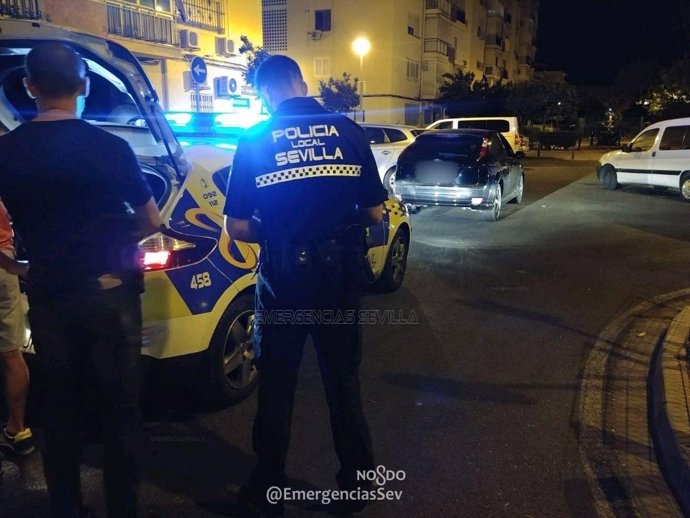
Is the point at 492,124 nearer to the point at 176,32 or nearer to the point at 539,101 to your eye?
the point at 176,32

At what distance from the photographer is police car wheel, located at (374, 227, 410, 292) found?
5930mm

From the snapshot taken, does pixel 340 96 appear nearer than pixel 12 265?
No

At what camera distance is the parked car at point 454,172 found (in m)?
10.1

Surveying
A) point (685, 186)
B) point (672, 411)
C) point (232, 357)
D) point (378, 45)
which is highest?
point (378, 45)

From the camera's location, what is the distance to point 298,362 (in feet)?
8.64

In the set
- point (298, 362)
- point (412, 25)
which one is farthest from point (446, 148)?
point (412, 25)

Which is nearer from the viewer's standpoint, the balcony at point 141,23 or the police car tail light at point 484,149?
the police car tail light at point 484,149

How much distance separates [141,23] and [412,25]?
2513 cm

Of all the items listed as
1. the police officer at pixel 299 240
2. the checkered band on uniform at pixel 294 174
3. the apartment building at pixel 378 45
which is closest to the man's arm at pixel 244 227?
the police officer at pixel 299 240

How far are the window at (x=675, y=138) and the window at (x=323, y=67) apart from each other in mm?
26550

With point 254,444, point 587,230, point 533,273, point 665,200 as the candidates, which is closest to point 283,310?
point 254,444

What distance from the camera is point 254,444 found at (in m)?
2.72

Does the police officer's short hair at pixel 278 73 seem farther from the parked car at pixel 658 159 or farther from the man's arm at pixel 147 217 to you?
the parked car at pixel 658 159

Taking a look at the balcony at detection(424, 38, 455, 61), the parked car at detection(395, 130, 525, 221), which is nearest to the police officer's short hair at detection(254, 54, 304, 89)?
the parked car at detection(395, 130, 525, 221)
